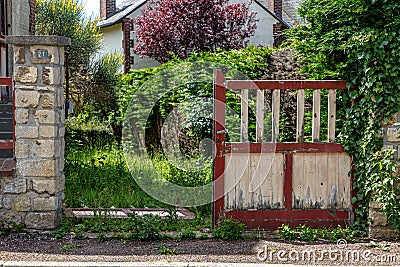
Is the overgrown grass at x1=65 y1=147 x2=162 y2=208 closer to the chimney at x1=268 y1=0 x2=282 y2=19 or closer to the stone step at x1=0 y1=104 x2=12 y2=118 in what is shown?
the stone step at x1=0 y1=104 x2=12 y2=118

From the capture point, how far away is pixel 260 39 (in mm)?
20750

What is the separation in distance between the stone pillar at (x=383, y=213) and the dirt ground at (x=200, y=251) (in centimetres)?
17

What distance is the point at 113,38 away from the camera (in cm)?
2127

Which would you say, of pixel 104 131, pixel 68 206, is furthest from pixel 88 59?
pixel 68 206

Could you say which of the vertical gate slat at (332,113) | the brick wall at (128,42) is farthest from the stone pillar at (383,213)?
the brick wall at (128,42)

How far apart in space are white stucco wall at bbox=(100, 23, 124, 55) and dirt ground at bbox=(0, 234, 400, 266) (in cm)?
1523

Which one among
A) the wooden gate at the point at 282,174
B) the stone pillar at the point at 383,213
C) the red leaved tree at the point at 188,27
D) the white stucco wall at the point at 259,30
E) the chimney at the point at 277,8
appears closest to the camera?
the stone pillar at the point at 383,213

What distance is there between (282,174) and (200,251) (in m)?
1.29

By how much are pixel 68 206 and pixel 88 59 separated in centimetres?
1037

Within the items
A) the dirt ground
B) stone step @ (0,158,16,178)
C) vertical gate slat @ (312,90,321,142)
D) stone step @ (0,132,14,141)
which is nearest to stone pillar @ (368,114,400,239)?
the dirt ground

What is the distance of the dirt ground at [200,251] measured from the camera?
5.04 m

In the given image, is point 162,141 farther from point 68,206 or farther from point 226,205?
point 226,205

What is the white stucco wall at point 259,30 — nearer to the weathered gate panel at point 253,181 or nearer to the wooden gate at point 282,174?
the wooden gate at point 282,174

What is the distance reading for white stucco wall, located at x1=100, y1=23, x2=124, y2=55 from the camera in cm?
2067
